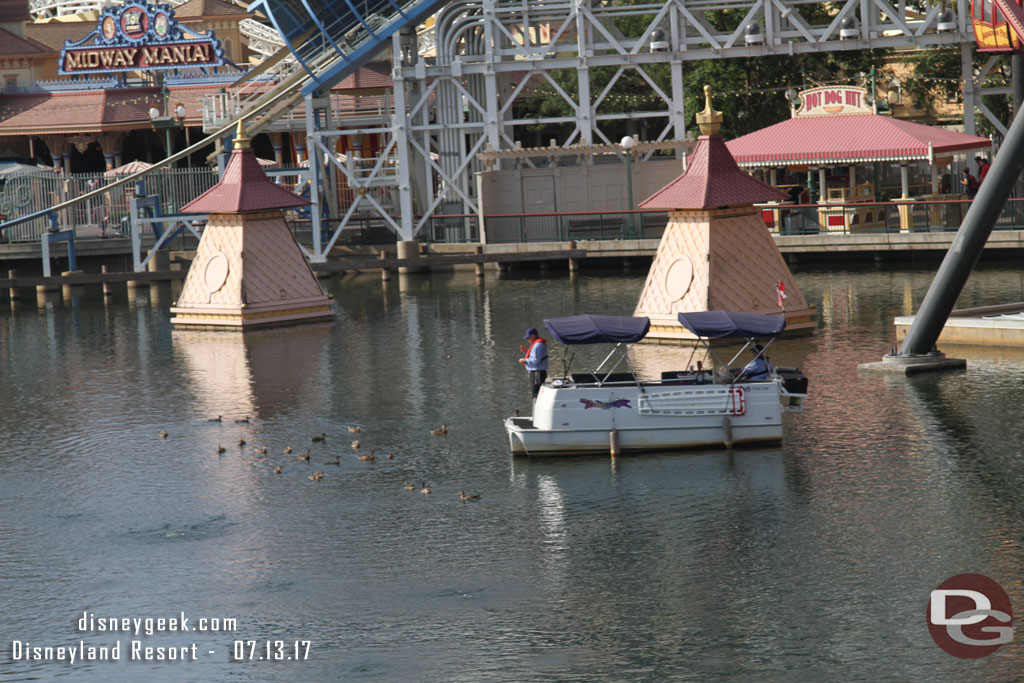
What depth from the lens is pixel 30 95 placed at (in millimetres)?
73188

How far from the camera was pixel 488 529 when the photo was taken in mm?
20328

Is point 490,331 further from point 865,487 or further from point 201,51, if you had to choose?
point 201,51

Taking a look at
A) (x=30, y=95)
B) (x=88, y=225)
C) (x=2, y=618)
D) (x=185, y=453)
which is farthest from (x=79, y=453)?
(x=30, y=95)

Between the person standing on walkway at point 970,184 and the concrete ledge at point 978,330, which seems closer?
the concrete ledge at point 978,330

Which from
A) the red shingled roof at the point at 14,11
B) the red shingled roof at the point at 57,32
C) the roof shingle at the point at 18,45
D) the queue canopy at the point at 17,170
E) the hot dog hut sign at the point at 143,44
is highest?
the red shingled roof at the point at 14,11

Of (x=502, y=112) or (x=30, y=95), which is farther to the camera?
(x=30, y=95)

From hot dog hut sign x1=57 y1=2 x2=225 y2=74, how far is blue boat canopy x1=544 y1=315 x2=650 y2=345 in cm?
4831

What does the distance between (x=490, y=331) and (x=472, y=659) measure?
75.9 ft

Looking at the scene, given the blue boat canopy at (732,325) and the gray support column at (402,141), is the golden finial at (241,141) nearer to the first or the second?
the gray support column at (402,141)

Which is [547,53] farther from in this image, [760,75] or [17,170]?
[17,170]

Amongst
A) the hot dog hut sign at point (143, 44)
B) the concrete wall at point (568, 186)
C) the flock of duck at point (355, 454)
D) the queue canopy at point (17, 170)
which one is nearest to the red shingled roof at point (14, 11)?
the hot dog hut sign at point (143, 44)

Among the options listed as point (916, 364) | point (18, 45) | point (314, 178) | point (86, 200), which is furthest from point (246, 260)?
point (18, 45)

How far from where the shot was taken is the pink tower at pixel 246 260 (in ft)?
135

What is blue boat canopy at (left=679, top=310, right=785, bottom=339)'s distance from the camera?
2473cm
